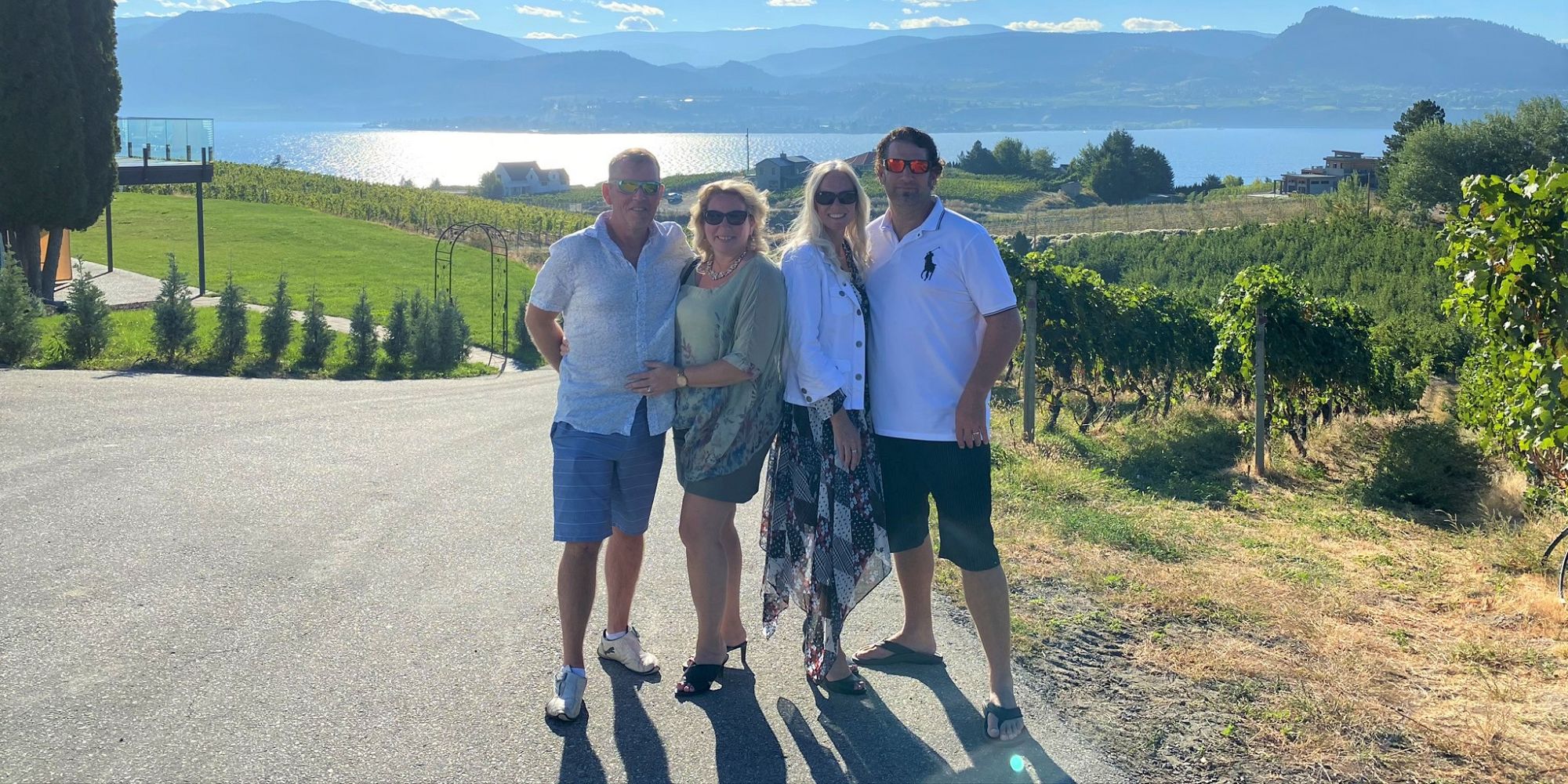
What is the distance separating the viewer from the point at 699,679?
4188 millimetres

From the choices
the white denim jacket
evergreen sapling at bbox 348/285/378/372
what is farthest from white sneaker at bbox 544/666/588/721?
evergreen sapling at bbox 348/285/378/372

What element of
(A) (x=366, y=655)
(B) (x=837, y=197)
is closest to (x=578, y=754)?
(A) (x=366, y=655)

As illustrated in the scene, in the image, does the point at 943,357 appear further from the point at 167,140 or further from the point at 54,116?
the point at 167,140

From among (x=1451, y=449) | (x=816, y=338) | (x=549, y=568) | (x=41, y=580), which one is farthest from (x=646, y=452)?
(x=1451, y=449)

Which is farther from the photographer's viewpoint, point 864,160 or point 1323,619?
point 864,160

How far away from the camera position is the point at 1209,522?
310 inches

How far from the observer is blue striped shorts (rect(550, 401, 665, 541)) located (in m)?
4.09

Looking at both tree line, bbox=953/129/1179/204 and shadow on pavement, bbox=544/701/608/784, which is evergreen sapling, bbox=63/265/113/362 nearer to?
shadow on pavement, bbox=544/701/608/784

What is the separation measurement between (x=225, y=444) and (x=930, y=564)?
20.1ft

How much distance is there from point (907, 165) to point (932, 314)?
52 cm

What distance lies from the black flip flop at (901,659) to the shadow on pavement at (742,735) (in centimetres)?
45

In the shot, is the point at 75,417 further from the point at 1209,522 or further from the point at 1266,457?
the point at 1266,457

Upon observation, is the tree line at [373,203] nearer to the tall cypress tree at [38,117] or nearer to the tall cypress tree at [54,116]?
the tall cypress tree at [54,116]

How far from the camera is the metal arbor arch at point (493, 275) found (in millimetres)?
22344
